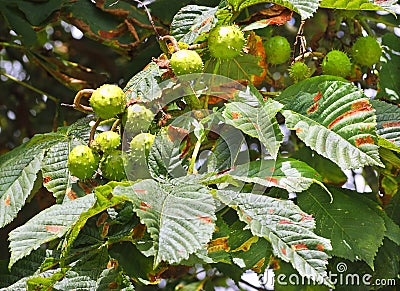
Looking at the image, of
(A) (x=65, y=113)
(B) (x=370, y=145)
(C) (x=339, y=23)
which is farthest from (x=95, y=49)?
(B) (x=370, y=145)

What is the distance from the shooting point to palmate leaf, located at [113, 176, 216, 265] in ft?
3.01

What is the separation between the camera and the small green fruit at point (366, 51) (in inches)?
60.4

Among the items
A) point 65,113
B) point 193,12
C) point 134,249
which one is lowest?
point 65,113

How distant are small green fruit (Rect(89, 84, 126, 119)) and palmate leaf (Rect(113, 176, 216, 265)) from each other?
0.17m

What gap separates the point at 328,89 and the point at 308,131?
0.37ft

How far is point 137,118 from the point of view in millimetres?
1163

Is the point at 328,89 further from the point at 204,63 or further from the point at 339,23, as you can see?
the point at 339,23

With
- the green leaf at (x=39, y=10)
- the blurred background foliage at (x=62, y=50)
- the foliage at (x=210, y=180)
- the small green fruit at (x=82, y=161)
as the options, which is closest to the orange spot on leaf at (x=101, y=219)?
the foliage at (x=210, y=180)

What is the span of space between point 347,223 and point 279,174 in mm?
241

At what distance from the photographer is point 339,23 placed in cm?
178

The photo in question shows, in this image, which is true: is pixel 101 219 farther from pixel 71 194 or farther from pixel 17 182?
pixel 17 182

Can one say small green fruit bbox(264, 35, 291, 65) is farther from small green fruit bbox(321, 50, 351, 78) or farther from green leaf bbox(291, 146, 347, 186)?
green leaf bbox(291, 146, 347, 186)

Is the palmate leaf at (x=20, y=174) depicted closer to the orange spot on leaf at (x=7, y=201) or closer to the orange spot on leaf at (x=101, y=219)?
the orange spot on leaf at (x=7, y=201)

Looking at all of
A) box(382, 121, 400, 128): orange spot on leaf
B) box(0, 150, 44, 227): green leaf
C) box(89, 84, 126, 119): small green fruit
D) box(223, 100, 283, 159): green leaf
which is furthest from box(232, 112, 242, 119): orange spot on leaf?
box(0, 150, 44, 227): green leaf
